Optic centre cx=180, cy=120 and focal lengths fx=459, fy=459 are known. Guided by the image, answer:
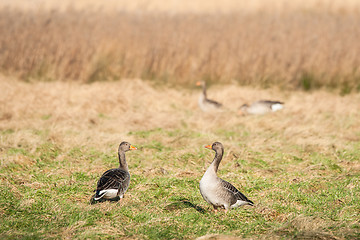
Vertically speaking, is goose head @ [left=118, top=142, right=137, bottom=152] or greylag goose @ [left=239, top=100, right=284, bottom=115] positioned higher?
goose head @ [left=118, top=142, right=137, bottom=152]

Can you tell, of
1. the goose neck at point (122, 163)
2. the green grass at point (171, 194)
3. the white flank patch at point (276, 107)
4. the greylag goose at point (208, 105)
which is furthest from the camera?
the greylag goose at point (208, 105)

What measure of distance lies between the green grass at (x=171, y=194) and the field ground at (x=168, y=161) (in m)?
0.02

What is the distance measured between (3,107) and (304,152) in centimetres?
855

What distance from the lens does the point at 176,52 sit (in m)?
18.8

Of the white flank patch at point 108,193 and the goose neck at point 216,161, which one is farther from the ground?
the goose neck at point 216,161

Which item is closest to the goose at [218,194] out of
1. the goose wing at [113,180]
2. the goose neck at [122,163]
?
the goose wing at [113,180]

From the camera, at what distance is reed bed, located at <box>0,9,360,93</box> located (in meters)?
17.9

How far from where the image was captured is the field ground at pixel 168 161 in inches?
233

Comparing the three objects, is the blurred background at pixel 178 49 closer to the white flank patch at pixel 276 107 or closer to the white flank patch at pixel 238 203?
the white flank patch at pixel 276 107

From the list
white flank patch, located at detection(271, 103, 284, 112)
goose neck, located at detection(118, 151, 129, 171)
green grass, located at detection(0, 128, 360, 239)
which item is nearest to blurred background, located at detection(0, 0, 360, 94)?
white flank patch, located at detection(271, 103, 284, 112)

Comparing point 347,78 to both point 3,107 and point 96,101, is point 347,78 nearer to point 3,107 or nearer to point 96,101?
point 96,101

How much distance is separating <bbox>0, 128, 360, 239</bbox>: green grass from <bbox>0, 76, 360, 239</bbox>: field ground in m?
→ 0.02

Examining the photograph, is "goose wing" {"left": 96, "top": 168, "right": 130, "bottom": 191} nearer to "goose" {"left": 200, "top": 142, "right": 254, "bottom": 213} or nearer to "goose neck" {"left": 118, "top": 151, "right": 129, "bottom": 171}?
"goose neck" {"left": 118, "top": 151, "right": 129, "bottom": 171}

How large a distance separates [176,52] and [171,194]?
1206 centimetres
